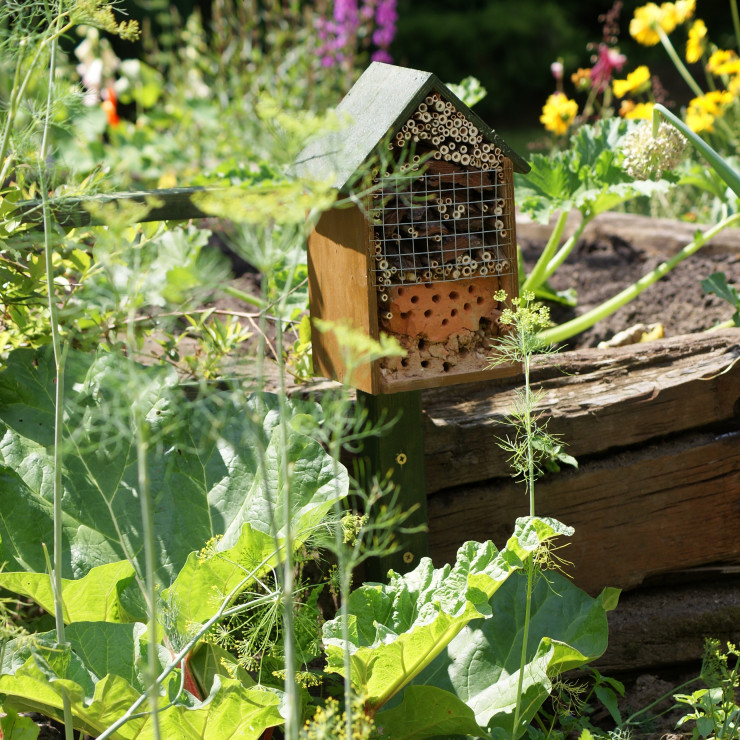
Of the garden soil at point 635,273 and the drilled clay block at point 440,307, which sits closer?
the drilled clay block at point 440,307

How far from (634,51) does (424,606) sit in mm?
12449

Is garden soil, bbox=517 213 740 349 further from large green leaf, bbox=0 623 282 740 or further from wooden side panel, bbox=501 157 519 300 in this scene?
large green leaf, bbox=0 623 282 740

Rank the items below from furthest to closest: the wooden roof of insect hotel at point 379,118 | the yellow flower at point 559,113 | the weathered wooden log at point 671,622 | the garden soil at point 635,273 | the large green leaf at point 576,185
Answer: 1. the yellow flower at point 559,113
2. the garden soil at point 635,273
3. the large green leaf at point 576,185
4. the weathered wooden log at point 671,622
5. the wooden roof of insect hotel at point 379,118

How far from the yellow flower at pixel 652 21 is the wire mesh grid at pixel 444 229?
2.03 m

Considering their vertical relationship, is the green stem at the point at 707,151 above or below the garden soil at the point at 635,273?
above

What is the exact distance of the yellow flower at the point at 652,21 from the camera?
3355mm

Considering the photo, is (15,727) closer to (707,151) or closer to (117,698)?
(117,698)

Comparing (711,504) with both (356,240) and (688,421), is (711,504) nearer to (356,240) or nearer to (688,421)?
(688,421)

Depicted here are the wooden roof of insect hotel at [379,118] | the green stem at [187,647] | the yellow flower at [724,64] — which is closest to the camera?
the green stem at [187,647]

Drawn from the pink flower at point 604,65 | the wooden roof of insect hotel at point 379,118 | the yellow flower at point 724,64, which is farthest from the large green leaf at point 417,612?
the pink flower at point 604,65

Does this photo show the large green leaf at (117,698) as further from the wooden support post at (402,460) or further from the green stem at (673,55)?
→ the green stem at (673,55)

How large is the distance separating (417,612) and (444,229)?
0.69 metres

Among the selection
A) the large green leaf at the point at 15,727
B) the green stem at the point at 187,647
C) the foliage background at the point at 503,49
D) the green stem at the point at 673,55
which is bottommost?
the large green leaf at the point at 15,727

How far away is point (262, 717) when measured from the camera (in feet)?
4.57
